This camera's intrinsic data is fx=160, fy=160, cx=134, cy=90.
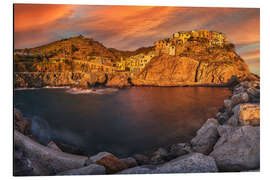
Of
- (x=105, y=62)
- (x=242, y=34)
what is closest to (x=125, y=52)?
(x=105, y=62)

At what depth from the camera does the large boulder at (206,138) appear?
8.85 feet

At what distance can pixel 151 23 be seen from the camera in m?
2.95

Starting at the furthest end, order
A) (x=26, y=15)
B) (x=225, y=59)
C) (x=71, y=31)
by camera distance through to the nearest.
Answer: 1. (x=225, y=59)
2. (x=71, y=31)
3. (x=26, y=15)

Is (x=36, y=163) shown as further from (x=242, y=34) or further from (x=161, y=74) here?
(x=242, y=34)

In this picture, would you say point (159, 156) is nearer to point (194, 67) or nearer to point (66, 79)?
point (194, 67)

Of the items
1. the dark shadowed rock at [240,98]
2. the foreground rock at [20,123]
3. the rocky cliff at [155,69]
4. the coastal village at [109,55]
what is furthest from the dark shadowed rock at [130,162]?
the dark shadowed rock at [240,98]

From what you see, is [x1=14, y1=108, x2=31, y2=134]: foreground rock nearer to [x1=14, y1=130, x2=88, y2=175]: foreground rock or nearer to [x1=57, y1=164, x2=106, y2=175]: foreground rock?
[x1=14, y1=130, x2=88, y2=175]: foreground rock

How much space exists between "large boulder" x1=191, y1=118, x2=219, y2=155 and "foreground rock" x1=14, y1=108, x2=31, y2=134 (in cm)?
286

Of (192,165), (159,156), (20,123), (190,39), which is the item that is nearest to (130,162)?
(159,156)

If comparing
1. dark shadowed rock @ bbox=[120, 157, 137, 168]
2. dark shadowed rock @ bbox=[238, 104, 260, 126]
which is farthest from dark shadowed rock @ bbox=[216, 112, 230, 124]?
dark shadowed rock @ bbox=[120, 157, 137, 168]

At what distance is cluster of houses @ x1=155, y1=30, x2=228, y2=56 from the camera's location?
2.95 metres

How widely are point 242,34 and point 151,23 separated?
1679mm

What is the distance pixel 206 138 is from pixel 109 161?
5.46 ft

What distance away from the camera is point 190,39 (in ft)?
9.66
